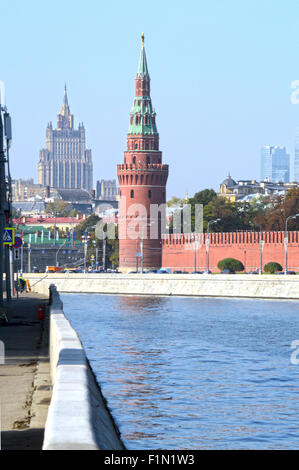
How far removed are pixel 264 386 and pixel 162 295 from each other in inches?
2112

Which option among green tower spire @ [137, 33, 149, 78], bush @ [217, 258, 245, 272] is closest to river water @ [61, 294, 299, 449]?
bush @ [217, 258, 245, 272]

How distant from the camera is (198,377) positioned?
2466 cm

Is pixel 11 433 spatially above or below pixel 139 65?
below

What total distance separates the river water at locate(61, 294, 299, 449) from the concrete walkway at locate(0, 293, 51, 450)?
1.78 metres

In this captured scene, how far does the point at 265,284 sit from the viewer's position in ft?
224

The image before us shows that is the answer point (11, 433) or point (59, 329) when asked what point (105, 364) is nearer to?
point (59, 329)

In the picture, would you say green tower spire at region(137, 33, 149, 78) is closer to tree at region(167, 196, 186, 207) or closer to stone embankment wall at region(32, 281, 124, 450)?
tree at region(167, 196, 186, 207)

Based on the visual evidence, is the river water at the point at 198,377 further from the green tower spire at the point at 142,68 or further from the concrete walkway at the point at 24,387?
the green tower spire at the point at 142,68

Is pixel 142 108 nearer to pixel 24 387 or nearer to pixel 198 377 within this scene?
pixel 198 377

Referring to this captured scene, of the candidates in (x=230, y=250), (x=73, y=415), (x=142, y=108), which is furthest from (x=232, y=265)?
(x=73, y=415)

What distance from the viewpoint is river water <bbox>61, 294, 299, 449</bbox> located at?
55.3 ft

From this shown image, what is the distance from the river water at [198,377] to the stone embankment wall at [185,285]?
1458 centimetres

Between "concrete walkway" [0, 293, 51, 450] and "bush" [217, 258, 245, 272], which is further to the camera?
"bush" [217, 258, 245, 272]

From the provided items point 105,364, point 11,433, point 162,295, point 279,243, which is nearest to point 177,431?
point 11,433
